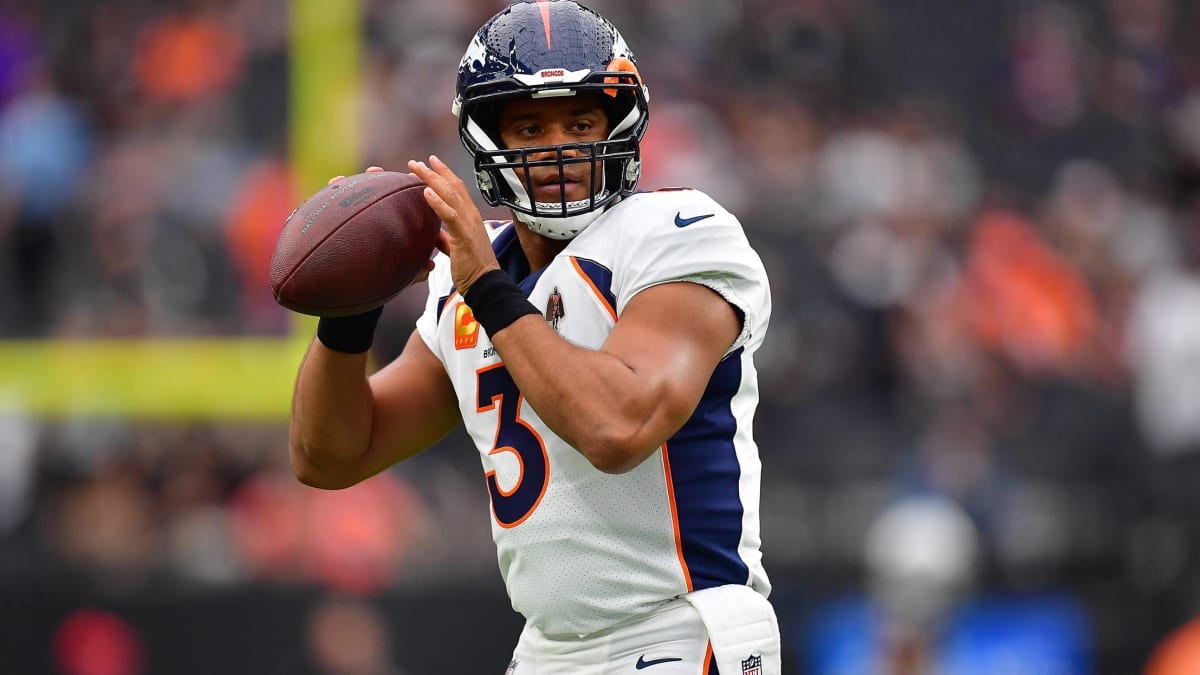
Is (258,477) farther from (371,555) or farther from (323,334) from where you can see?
(323,334)

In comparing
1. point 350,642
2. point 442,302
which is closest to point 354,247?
point 442,302

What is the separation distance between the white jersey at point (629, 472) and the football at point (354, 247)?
0.23 m

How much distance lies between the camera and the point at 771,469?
7.40m

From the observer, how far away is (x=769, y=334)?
8.12 m

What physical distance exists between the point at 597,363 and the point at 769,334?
5.36m

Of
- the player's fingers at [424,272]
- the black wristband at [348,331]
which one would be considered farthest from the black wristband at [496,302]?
the black wristband at [348,331]

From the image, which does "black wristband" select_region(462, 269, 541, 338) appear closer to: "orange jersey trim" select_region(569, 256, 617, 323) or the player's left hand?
the player's left hand

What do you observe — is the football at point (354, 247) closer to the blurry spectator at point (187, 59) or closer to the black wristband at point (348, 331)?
the black wristband at point (348, 331)

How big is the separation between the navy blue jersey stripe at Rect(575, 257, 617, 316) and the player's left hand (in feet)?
0.60

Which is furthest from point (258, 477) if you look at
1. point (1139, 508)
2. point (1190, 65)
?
point (1190, 65)

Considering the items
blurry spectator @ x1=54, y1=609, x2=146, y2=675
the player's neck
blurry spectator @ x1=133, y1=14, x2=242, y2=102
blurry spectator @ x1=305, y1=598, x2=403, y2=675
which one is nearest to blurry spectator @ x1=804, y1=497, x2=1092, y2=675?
blurry spectator @ x1=305, y1=598, x2=403, y2=675

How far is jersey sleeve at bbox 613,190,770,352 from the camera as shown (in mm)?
2967

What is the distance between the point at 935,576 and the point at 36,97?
6165 mm

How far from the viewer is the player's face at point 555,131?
3.13 metres
